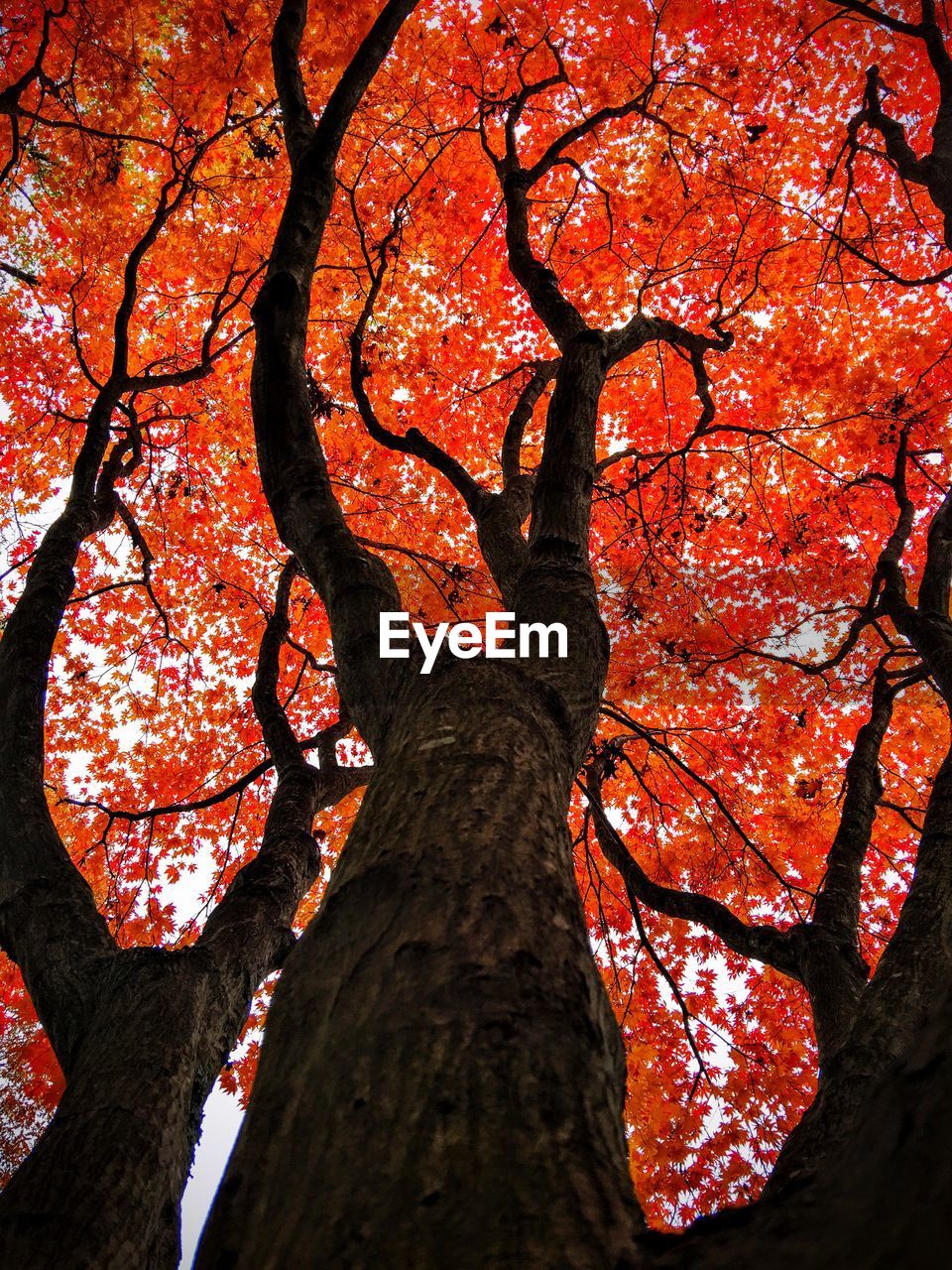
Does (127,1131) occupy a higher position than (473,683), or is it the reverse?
(473,683)

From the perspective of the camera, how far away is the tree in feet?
2.97

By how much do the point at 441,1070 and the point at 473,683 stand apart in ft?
3.40

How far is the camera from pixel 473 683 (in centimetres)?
184

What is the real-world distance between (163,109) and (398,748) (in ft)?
32.2

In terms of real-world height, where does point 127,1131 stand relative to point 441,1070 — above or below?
below

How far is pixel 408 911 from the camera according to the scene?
116cm

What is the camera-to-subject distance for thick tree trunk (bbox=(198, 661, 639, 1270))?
76 centimetres

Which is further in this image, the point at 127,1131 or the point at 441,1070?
the point at 127,1131

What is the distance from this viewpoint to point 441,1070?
91cm

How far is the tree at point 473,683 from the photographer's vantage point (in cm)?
91

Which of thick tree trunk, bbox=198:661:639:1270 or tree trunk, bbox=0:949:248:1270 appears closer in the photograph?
thick tree trunk, bbox=198:661:639:1270

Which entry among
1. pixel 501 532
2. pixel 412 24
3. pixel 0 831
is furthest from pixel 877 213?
pixel 0 831

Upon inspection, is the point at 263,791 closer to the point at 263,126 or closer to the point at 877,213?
the point at 263,126

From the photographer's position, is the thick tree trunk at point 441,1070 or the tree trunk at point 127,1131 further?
the tree trunk at point 127,1131
